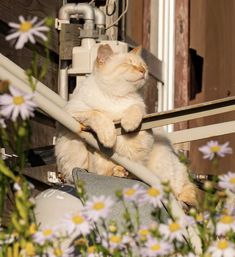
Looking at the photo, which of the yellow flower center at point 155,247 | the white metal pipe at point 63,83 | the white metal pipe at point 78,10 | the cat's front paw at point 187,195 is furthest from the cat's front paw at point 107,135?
the yellow flower center at point 155,247

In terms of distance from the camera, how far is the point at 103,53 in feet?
12.5

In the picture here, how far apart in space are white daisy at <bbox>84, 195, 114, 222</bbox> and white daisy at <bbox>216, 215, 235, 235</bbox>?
0.74 ft

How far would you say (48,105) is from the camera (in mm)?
2584

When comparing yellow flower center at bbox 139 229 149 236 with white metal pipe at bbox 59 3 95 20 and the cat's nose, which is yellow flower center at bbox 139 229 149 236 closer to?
the cat's nose

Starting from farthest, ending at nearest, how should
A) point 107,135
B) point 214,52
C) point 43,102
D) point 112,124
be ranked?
point 214,52
point 112,124
point 107,135
point 43,102

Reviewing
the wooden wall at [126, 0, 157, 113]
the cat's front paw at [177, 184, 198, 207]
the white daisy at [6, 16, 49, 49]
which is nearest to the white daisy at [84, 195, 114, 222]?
the white daisy at [6, 16, 49, 49]

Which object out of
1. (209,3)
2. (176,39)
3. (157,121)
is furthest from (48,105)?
(209,3)

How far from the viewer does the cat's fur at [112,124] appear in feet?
10.9

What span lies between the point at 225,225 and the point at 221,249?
7 centimetres

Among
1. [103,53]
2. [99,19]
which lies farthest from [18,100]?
[99,19]

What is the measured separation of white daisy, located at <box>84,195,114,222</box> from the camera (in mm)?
1652

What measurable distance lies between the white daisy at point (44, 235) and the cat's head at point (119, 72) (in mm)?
2173

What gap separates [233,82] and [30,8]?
266 cm

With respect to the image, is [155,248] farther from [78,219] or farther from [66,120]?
[66,120]
